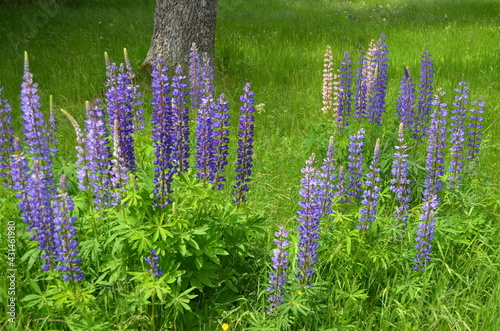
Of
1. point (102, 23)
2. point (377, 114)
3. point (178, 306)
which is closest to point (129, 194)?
point (178, 306)

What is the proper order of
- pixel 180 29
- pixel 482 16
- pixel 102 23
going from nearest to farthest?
pixel 180 29 < pixel 102 23 < pixel 482 16

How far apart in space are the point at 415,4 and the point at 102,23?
31.9ft

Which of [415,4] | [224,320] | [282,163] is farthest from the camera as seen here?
[415,4]

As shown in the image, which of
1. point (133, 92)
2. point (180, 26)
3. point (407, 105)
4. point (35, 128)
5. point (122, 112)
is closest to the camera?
point (35, 128)

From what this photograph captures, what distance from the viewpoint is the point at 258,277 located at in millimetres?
3014

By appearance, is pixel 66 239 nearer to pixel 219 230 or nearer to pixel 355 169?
pixel 219 230

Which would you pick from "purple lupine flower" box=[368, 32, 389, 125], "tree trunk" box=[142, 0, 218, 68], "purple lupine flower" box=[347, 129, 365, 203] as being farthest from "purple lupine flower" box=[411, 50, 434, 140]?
"tree trunk" box=[142, 0, 218, 68]

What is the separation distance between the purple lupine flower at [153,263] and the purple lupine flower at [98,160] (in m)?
→ 0.43

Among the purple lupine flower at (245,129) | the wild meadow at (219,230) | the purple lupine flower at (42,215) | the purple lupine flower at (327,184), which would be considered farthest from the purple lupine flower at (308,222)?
the purple lupine flower at (42,215)

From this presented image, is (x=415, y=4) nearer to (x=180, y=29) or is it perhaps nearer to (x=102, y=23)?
(x=102, y=23)

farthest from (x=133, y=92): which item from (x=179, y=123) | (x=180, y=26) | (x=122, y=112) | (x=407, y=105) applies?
(x=180, y=26)

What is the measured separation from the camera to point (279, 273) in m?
2.71

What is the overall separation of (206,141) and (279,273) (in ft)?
2.99

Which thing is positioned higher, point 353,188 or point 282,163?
point 353,188
